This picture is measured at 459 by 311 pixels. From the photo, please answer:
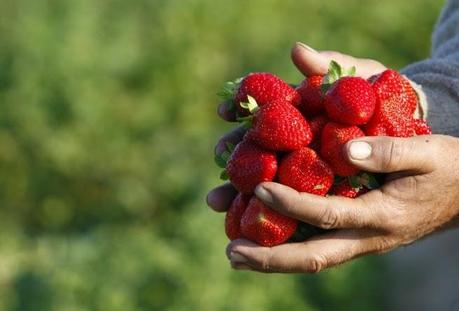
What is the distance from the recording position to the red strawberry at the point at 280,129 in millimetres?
2475

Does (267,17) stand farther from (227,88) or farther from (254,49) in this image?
(227,88)

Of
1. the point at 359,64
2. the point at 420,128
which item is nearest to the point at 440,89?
the point at 359,64

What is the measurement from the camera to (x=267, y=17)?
7621 millimetres

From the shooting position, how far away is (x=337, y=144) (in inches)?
96.7

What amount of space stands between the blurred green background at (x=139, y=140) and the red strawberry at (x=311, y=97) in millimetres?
2079

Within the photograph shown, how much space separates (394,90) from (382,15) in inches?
207

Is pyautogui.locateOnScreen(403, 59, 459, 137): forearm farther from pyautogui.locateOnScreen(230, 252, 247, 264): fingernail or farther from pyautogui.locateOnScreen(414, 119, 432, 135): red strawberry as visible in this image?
pyautogui.locateOnScreen(230, 252, 247, 264): fingernail

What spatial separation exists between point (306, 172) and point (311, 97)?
24 centimetres

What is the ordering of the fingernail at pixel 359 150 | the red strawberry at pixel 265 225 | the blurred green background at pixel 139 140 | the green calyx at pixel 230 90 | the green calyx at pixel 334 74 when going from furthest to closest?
1. the blurred green background at pixel 139 140
2. the green calyx at pixel 230 90
3. the green calyx at pixel 334 74
4. the red strawberry at pixel 265 225
5. the fingernail at pixel 359 150

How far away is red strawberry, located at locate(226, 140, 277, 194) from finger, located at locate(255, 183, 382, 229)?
0.19ft

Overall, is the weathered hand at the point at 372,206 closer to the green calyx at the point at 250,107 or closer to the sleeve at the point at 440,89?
the green calyx at the point at 250,107

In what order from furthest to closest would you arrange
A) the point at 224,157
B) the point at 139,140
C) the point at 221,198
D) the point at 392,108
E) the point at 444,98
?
the point at 139,140 < the point at 444,98 < the point at 221,198 < the point at 224,157 < the point at 392,108

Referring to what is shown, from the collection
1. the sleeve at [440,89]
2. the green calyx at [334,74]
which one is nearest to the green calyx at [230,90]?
the green calyx at [334,74]

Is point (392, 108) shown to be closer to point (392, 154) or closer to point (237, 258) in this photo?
point (392, 154)
